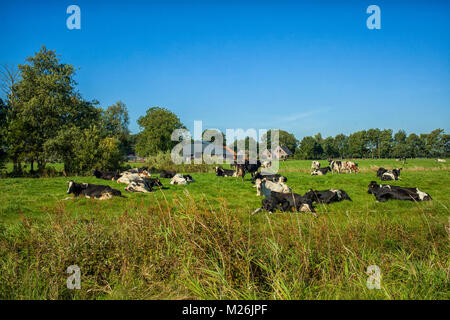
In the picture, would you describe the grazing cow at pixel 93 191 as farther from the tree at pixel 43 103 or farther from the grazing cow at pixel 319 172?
the grazing cow at pixel 319 172

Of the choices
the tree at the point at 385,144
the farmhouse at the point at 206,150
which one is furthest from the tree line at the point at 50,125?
the tree at the point at 385,144

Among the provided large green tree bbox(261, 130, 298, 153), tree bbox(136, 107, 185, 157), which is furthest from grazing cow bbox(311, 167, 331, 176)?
large green tree bbox(261, 130, 298, 153)

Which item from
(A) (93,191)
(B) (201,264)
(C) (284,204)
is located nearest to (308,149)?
(C) (284,204)

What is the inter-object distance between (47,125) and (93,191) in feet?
56.9

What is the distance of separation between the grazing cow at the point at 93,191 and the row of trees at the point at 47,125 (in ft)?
40.8

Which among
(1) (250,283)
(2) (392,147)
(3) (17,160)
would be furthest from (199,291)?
(2) (392,147)

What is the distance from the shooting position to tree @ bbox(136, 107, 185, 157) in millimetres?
55156

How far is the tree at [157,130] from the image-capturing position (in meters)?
55.2

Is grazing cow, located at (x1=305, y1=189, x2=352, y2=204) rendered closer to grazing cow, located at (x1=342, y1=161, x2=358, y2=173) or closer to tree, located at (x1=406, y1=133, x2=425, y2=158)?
grazing cow, located at (x1=342, y1=161, x2=358, y2=173)

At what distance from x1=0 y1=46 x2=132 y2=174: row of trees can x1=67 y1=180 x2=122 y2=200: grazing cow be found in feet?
40.8

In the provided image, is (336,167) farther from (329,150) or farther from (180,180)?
(329,150)

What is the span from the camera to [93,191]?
35.5 ft

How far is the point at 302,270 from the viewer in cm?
370
